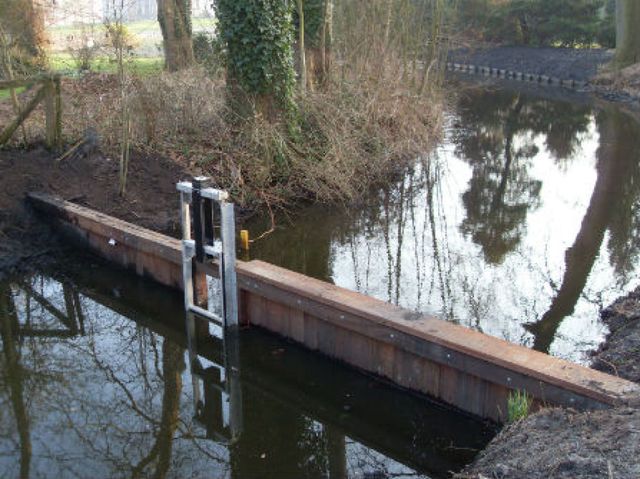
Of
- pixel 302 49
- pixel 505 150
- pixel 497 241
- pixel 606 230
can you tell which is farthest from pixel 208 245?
pixel 505 150

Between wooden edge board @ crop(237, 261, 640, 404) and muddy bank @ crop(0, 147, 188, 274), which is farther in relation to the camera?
muddy bank @ crop(0, 147, 188, 274)

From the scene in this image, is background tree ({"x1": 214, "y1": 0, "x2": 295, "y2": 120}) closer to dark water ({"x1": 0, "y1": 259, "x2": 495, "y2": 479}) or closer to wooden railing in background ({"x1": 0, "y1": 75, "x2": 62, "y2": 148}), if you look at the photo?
wooden railing in background ({"x1": 0, "y1": 75, "x2": 62, "y2": 148})

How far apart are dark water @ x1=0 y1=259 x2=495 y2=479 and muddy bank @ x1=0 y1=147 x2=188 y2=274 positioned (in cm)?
175

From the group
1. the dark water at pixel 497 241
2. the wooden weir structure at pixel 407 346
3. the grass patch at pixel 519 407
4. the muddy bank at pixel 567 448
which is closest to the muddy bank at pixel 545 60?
the dark water at pixel 497 241

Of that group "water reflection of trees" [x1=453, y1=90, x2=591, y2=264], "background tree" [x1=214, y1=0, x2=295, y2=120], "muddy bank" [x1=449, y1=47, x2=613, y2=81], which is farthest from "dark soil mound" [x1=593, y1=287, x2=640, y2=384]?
"muddy bank" [x1=449, y1=47, x2=613, y2=81]

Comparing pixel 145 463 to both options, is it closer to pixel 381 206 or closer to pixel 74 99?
pixel 381 206

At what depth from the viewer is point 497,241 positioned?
1093 cm

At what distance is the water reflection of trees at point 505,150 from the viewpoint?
11703 millimetres

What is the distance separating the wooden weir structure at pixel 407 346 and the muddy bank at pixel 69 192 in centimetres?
213

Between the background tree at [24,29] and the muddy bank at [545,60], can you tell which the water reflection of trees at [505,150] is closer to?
the muddy bank at [545,60]

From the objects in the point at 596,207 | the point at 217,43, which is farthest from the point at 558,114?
the point at 217,43

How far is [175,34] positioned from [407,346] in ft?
49.3

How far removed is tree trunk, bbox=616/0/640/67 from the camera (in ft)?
87.5

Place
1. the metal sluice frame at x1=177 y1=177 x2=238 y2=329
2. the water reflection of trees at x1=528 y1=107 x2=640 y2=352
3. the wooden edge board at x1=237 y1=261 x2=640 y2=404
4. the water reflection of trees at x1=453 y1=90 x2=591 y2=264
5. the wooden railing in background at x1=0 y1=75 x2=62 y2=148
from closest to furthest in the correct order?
the wooden edge board at x1=237 y1=261 x2=640 y2=404 < the metal sluice frame at x1=177 y1=177 x2=238 y2=329 < the water reflection of trees at x1=528 y1=107 x2=640 y2=352 < the wooden railing in background at x1=0 y1=75 x2=62 y2=148 < the water reflection of trees at x1=453 y1=90 x2=591 y2=264
